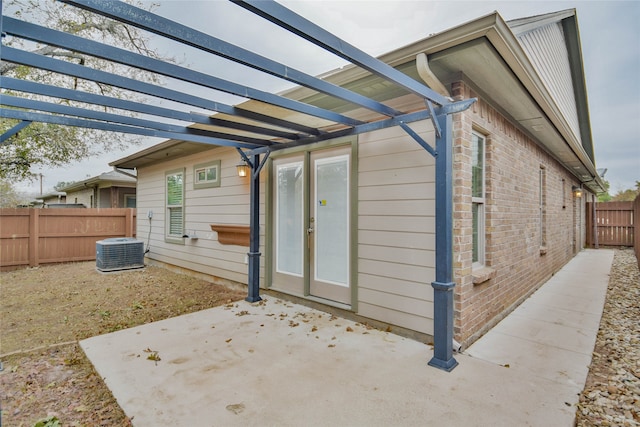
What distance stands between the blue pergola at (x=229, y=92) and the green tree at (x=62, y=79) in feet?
15.2

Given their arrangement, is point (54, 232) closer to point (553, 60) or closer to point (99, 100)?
point (99, 100)

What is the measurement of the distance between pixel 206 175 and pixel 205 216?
2.72 feet

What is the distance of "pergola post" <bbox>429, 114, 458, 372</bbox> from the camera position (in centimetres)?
270

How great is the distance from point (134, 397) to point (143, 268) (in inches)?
248

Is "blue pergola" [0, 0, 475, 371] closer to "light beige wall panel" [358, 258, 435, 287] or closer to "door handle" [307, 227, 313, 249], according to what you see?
"light beige wall panel" [358, 258, 435, 287]

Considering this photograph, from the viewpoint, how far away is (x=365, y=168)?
3.71 metres

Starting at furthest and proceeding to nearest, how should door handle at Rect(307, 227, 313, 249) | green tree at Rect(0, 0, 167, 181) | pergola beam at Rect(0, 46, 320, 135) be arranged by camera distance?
green tree at Rect(0, 0, 167, 181) → door handle at Rect(307, 227, 313, 249) → pergola beam at Rect(0, 46, 320, 135)

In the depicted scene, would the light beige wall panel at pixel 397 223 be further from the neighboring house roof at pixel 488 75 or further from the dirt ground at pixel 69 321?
the dirt ground at pixel 69 321

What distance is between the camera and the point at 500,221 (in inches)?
153

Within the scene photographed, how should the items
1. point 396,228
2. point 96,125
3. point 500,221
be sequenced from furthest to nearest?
point 500,221, point 396,228, point 96,125

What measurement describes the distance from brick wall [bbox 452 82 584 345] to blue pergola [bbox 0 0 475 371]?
0.28m

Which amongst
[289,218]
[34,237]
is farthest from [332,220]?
[34,237]

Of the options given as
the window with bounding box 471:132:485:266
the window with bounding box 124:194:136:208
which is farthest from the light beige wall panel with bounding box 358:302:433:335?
the window with bounding box 124:194:136:208

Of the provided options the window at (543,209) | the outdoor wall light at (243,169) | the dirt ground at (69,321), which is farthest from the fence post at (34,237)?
the window at (543,209)
